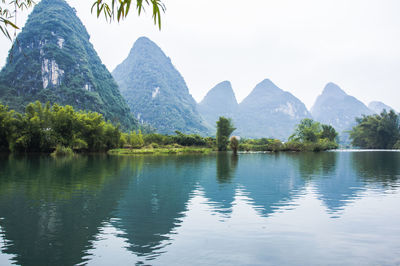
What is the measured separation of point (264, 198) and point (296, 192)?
193 cm

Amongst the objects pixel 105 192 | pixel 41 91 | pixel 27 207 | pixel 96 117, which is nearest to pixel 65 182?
pixel 105 192

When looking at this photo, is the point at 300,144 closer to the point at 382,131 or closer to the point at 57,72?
the point at 382,131

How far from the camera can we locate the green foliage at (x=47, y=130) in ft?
128

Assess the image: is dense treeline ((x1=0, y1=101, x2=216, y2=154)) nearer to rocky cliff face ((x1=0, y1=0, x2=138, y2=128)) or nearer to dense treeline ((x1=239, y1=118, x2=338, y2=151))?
dense treeline ((x1=239, y1=118, x2=338, y2=151))

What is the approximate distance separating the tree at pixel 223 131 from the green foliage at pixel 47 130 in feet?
69.7

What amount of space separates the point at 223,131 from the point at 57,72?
90045 mm

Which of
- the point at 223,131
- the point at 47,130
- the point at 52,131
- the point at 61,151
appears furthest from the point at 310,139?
the point at 47,130

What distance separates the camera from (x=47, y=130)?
136 ft

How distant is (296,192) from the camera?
11.9 meters

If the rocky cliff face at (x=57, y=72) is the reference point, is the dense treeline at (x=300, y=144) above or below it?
below

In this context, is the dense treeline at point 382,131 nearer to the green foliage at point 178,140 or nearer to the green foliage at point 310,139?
the green foliage at point 310,139

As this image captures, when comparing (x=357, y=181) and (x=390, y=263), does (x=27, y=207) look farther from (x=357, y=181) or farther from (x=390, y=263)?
(x=357, y=181)

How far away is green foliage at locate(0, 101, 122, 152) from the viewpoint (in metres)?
39.1

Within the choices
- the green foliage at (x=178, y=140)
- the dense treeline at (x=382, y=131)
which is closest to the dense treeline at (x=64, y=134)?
the green foliage at (x=178, y=140)
